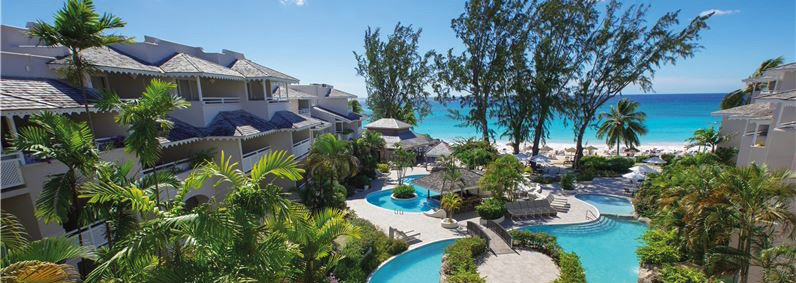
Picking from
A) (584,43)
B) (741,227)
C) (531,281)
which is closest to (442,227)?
(531,281)

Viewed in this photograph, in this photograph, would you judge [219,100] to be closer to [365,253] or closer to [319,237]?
[365,253]

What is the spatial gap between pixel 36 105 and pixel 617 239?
2597 cm

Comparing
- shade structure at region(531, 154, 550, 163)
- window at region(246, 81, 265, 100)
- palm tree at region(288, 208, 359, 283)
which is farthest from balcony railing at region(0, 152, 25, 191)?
shade structure at region(531, 154, 550, 163)

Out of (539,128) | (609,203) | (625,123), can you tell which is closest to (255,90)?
(609,203)

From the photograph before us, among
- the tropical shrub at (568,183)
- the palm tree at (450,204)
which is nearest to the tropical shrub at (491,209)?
the palm tree at (450,204)

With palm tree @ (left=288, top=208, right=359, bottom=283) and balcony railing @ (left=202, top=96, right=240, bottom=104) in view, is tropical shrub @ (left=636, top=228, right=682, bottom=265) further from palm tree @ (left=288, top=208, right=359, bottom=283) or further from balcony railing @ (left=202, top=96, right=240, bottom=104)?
balcony railing @ (left=202, top=96, right=240, bottom=104)

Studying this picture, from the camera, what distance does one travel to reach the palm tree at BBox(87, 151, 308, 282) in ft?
17.8

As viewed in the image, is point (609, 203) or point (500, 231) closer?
point (500, 231)

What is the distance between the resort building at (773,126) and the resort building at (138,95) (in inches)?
763

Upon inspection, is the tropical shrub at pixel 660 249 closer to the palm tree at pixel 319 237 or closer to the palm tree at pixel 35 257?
the palm tree at pixel 319 237

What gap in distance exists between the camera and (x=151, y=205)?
239 inches

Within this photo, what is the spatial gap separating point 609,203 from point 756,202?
16.0m

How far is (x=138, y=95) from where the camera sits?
1509 centimetres

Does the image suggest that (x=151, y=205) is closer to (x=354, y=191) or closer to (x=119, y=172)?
(x=119, y=172)
